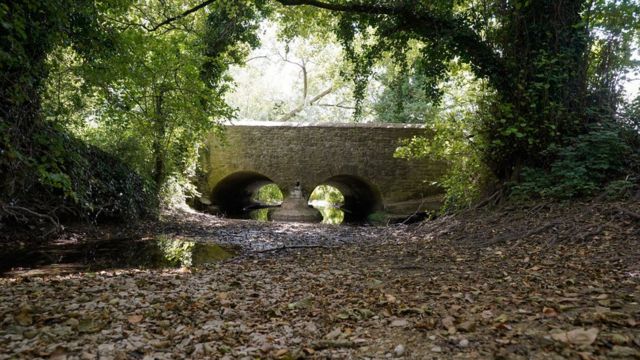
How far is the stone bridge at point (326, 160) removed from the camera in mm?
14867

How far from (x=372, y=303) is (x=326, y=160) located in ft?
37.8

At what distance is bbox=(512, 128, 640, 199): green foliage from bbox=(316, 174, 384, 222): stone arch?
816 cm

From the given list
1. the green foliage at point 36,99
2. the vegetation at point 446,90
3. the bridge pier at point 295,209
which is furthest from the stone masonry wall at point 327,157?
the green foliage at point 36,99

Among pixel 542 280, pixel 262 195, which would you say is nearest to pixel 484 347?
pixel 542 280

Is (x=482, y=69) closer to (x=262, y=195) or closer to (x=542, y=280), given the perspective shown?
(x=542, y=280)

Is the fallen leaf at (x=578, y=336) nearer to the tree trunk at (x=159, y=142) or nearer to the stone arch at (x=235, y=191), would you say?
the tree trunk at (x=159, y=142)

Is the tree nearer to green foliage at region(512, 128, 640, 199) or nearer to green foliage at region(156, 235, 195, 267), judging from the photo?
green foliage at region(512, 128, 640, 199)

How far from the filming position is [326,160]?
15.1m

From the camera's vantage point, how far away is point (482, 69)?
28.2 ft

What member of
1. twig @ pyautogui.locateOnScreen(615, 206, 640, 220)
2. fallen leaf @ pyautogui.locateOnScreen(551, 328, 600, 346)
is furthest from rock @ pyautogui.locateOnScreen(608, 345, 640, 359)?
twig @ pyautogui.locateOnScreen(615, 206, 640, 220)

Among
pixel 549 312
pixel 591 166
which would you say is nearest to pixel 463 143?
pixel 591 166

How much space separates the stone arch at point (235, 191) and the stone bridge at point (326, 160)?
0.53 metres

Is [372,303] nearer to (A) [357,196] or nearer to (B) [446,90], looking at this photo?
(B) [446,90]

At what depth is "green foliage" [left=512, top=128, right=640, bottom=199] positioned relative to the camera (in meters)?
6.88
